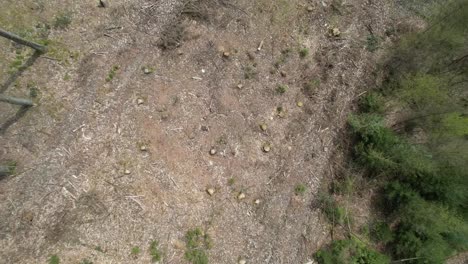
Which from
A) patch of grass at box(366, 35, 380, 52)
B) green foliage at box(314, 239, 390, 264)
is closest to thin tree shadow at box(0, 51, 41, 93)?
green foliage at box(314, 239, 390, 264)

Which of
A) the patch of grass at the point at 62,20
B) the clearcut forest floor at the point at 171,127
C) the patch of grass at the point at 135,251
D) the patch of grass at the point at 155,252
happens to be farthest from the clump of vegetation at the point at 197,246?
the patch of grass at the point at 62,20

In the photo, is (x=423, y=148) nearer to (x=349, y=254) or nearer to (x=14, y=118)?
(x=349, y=254)

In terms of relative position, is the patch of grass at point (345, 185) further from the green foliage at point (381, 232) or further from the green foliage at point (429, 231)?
the green foliage at point (429, 231)

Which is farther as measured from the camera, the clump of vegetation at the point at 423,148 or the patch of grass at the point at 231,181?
the patch of grass at the point at 231,181

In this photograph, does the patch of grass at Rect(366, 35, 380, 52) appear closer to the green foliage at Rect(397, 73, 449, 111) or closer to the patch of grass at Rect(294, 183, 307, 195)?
the green foliage at Rect(397, 73, 449, 111)

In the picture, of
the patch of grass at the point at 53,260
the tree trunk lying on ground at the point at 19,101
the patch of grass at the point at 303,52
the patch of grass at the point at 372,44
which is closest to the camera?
the tree trunk lying on ground at the point at 19,101

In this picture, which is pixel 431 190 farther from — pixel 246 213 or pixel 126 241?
pixel 126 241

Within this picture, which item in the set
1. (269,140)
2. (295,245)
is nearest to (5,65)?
(269,140)
